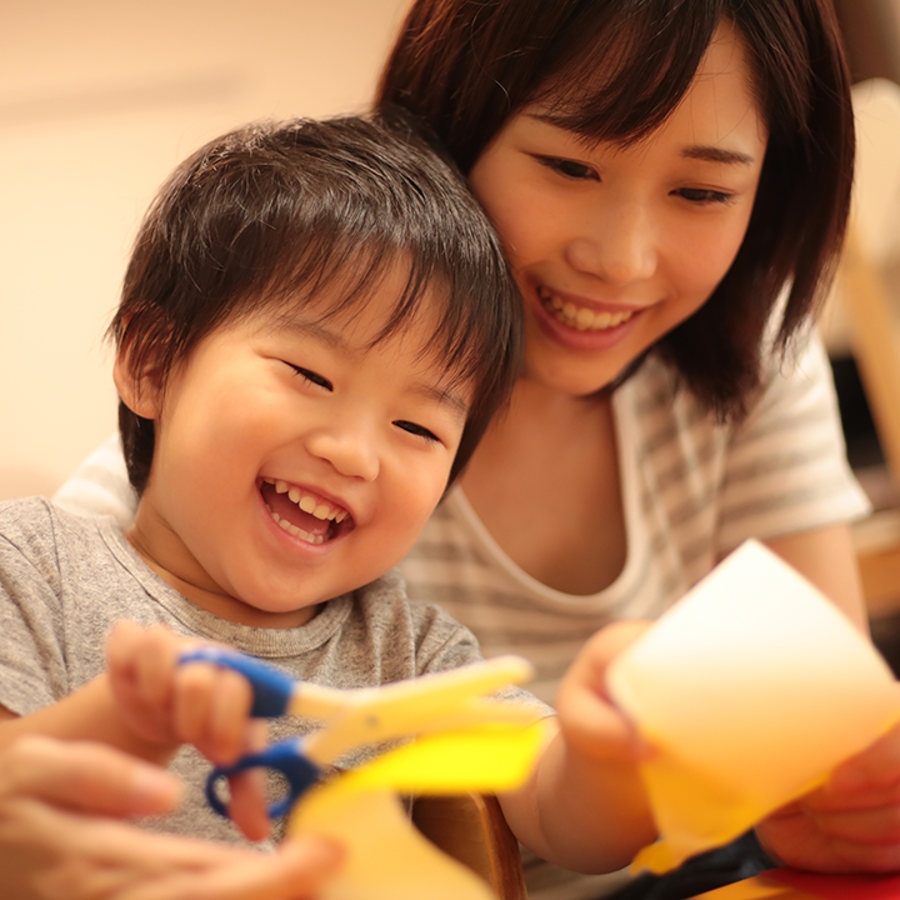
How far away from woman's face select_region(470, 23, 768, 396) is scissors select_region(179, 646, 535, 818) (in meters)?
0.47

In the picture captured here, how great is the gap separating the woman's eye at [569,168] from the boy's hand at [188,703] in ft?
1.68

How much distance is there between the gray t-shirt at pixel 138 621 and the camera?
0.57 m

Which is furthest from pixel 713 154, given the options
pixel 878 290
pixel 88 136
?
pixel 88 136

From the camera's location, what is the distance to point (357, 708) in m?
0.35

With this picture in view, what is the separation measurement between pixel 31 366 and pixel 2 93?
0.50 meters

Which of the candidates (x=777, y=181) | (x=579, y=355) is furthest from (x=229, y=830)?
(x=777, y=181)

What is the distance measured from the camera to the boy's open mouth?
62 centimetres

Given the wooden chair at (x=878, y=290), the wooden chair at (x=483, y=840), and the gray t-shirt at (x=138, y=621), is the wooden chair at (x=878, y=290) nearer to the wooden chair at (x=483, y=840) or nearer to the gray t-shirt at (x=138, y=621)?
the gray t-shirt at (x=138, y=621)

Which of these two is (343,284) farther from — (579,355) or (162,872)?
(162,872)

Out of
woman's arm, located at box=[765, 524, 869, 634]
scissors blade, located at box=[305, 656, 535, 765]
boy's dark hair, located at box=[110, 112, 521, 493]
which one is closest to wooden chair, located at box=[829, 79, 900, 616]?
woman's arm, located at box=[765, 524, 869, 634]

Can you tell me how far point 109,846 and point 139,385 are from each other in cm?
43

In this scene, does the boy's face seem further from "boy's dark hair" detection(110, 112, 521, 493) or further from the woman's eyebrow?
the woman's eyebrow

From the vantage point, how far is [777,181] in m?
0.90

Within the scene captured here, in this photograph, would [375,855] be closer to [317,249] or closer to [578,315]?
[317,249]
